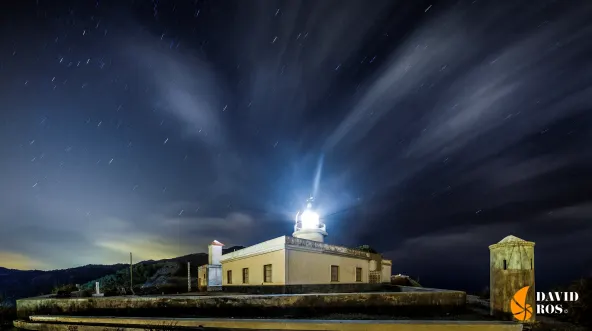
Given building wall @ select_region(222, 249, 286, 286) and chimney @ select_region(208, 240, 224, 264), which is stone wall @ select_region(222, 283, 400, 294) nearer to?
building wall @ select_region(222, 249, 286, 286)

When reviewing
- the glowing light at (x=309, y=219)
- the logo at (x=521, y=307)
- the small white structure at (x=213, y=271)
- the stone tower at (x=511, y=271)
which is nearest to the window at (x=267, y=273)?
the glowing light at (x=309, y=219)

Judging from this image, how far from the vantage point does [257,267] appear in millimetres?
15773

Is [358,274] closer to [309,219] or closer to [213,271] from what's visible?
[309,219]

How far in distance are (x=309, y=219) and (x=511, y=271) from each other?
1607 cm

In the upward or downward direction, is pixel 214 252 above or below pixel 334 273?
below

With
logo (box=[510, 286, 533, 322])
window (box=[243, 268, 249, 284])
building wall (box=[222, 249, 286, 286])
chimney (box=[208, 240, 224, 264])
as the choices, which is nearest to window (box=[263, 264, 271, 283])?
building wall (box=[222, 249, 286, 286])

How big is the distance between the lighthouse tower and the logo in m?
15.3

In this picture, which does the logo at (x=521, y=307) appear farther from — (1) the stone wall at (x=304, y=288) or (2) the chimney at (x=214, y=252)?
(2) the chimney at (x=214, y=252)

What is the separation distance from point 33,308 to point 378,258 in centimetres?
1739

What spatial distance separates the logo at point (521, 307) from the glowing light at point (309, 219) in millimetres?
15694

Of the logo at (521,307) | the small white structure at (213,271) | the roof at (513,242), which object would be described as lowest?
the small white structure at (213,271)

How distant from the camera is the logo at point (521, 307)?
257 inches

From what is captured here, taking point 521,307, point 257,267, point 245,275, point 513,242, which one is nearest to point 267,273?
point 257,267

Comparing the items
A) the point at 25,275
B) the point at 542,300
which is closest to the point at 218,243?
the point at 542,300
